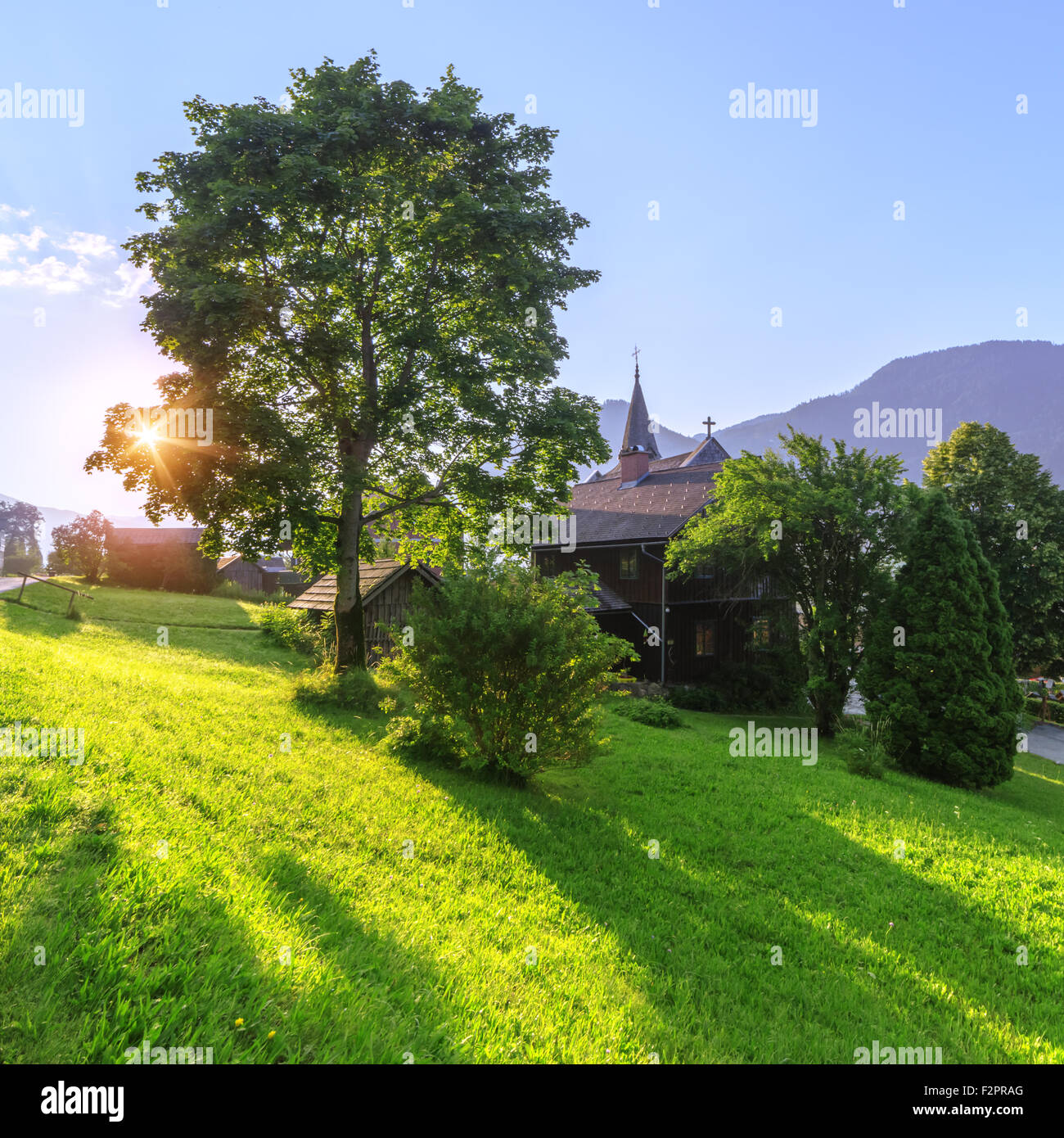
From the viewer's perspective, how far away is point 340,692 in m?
12.8

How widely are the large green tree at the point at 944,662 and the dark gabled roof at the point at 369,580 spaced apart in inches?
558

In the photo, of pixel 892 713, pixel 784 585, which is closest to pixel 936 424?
pixel 784 585

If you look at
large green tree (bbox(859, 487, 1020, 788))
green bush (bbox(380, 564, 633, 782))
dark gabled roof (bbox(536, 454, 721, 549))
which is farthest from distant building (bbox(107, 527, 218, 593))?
large green tree (bbox(859, 487, 1020, 788))

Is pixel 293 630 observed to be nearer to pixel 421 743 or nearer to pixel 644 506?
pixel 421 743

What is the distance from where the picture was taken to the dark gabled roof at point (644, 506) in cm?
2636

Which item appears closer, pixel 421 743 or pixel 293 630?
pixel 421 743

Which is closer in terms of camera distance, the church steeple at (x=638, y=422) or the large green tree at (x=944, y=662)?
the large green tree at (x=944, y=662)

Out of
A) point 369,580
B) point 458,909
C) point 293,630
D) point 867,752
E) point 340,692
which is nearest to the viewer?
point 458,909

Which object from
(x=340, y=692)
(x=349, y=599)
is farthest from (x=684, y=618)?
(x=340, y=692)

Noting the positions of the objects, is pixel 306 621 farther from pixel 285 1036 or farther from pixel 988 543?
pixel 988 543

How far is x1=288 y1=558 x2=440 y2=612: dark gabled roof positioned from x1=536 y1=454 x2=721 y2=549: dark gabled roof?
8.09 meters

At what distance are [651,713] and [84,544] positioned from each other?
36621 mm

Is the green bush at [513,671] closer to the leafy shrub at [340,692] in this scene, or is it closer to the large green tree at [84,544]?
the leafy shrub at [340,692]

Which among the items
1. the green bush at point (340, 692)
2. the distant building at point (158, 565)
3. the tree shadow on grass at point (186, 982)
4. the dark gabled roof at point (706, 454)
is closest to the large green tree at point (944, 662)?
the green bush at point (340, 692)
